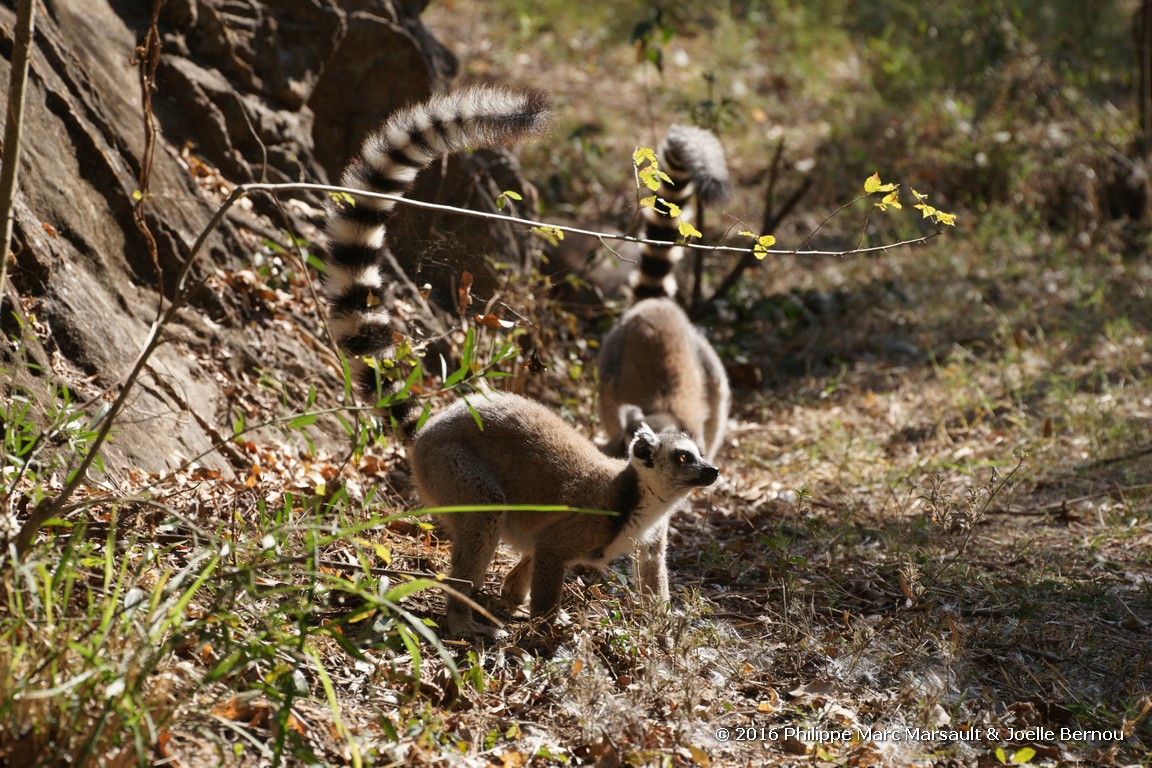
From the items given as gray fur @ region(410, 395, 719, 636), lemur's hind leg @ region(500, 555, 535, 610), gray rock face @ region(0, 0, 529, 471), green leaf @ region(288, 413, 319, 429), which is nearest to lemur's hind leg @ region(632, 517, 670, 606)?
gray fur @ region(410, 395, 719, 636)

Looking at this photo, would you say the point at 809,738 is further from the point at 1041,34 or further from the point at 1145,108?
the point at 1041,34

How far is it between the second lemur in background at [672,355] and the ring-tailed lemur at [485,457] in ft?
4.48

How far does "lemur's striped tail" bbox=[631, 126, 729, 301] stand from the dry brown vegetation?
2.17 ft

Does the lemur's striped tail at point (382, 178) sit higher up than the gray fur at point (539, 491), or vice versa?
the lemur's striped tail at point (382, 178)

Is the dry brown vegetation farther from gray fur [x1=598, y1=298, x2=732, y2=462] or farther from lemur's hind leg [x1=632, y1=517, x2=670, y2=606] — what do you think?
gray fur [x1=598, y1=298, x2=732, y2=462]

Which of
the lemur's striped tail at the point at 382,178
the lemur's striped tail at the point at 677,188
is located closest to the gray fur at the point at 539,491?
the lemur's striped tail at the point at 382,178

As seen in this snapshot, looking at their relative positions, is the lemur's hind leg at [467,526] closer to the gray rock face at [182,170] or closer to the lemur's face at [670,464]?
the lemur's face at [670,464]

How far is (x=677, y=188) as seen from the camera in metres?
6.36

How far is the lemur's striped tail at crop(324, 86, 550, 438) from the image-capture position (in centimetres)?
364

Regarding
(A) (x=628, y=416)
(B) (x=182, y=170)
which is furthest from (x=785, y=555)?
(B) (x=182, y=170)

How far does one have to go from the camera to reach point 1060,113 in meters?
10.7

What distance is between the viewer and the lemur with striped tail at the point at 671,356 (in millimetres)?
5949

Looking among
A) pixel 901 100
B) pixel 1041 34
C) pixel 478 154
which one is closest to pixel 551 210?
pixel 478 154

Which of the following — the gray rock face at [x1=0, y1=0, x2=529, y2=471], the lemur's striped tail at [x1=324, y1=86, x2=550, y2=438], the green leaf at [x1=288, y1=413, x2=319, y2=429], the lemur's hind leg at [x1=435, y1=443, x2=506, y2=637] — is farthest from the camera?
the gray rock face at [x1=0, y1=0, x2=529, y2=471]
